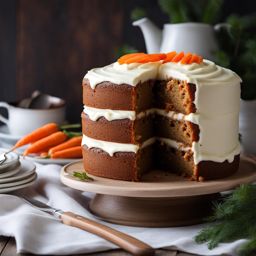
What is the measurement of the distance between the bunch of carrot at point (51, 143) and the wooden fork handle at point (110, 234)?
72 centimetres

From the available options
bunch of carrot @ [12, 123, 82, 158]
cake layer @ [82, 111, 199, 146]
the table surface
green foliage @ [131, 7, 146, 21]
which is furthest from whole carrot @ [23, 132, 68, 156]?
the table surface

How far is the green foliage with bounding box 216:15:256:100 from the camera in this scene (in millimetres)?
3008

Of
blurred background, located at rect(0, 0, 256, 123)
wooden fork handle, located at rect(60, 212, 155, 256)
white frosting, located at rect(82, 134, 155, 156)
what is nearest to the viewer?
wooden fork handle, located at rect(60, 212, 155, 256)

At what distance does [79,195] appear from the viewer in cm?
256

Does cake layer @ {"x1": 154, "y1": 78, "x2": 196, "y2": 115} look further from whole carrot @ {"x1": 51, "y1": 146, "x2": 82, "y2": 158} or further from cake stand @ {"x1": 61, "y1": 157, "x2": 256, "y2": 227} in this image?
whole carrot @ {"x1": 51, "y1": 146, "x2": 82, "y2": 158}

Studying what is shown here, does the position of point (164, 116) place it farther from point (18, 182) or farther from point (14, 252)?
point (14, 252)

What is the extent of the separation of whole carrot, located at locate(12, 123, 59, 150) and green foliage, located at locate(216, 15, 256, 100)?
0.74m

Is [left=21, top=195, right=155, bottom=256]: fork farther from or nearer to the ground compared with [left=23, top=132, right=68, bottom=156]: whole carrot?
farther from the ground

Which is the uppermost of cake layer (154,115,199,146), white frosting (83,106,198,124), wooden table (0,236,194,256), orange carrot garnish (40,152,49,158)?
white frosting (83,106,198,124)

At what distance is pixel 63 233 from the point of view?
212 cm

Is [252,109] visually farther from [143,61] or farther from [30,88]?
[30,88]

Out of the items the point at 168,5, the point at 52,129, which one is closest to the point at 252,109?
the point at 168,5

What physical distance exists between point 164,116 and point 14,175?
55cm

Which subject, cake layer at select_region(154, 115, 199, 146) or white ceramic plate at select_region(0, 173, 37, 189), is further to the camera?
white ceramic plate at select_region(0, 173, 37, 189)
